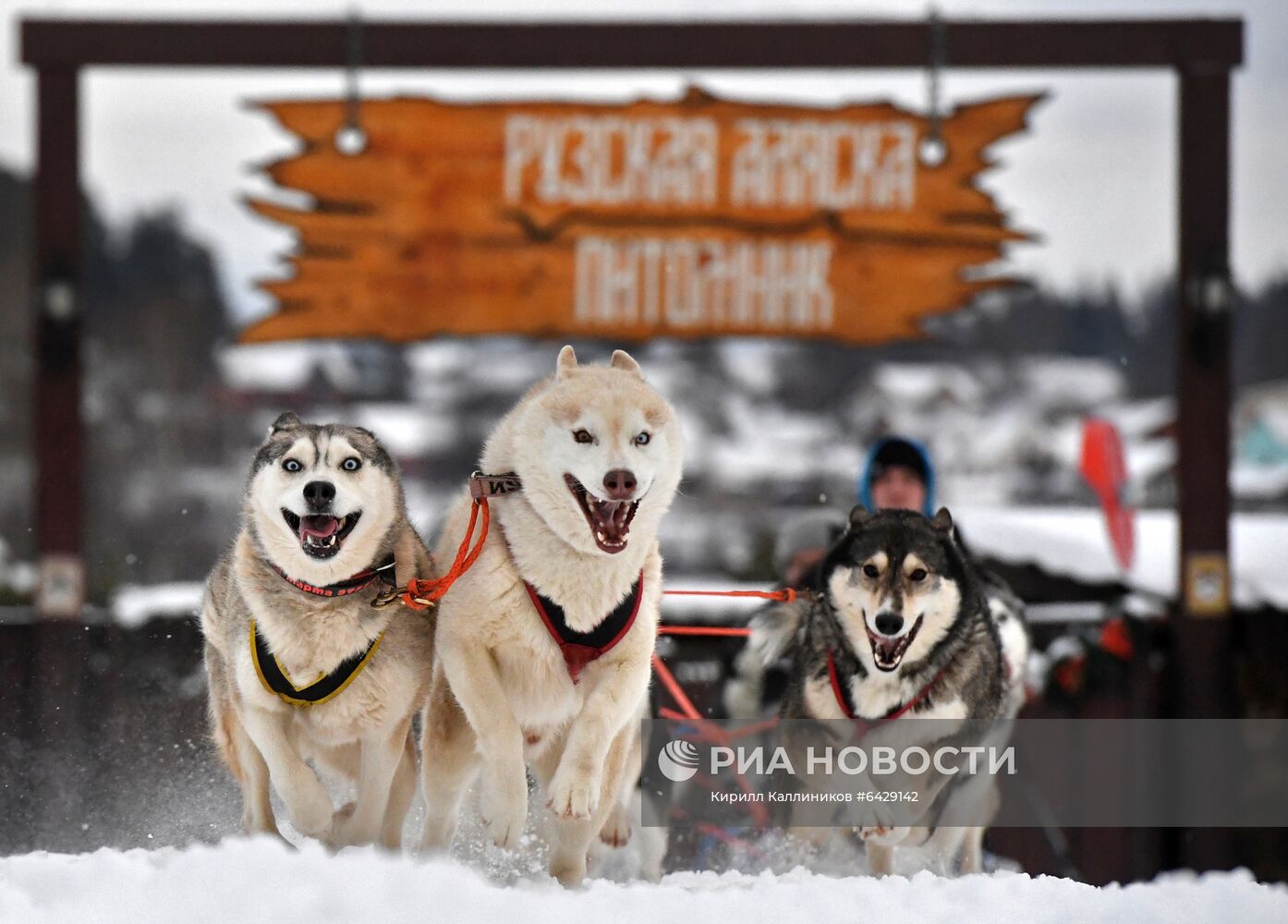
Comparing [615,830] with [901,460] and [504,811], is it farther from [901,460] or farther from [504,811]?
[901,460]

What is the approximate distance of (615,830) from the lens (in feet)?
8.79

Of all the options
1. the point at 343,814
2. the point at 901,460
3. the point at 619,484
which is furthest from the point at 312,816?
the point at 901,460

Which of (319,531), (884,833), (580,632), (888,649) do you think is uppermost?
(319,531)

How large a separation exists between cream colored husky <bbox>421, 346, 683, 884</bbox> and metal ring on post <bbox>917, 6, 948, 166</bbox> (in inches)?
147

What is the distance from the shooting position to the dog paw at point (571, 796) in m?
2.23

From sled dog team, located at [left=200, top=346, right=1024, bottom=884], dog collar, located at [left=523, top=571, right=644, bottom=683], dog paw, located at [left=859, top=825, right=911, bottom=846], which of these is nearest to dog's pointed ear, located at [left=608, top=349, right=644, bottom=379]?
sled dog team, located at [left=200, top=346, right=1024, bottom=884]

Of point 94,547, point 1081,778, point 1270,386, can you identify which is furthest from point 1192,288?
point 94,547

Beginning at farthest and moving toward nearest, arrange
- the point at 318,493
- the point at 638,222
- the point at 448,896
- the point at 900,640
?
the point at 638,222 → the point at 900,640 → the point at 318,493 → the point at 448,896

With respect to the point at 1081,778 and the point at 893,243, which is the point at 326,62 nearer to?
the point at 893,243

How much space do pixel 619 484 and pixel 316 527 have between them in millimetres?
548

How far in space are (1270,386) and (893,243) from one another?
412cm

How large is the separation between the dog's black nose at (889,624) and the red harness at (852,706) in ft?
0.61

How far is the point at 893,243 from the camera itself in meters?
5.86

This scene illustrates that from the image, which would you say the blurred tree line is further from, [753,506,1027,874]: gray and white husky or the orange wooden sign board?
[753,506,1027,874]: gray and white husky
